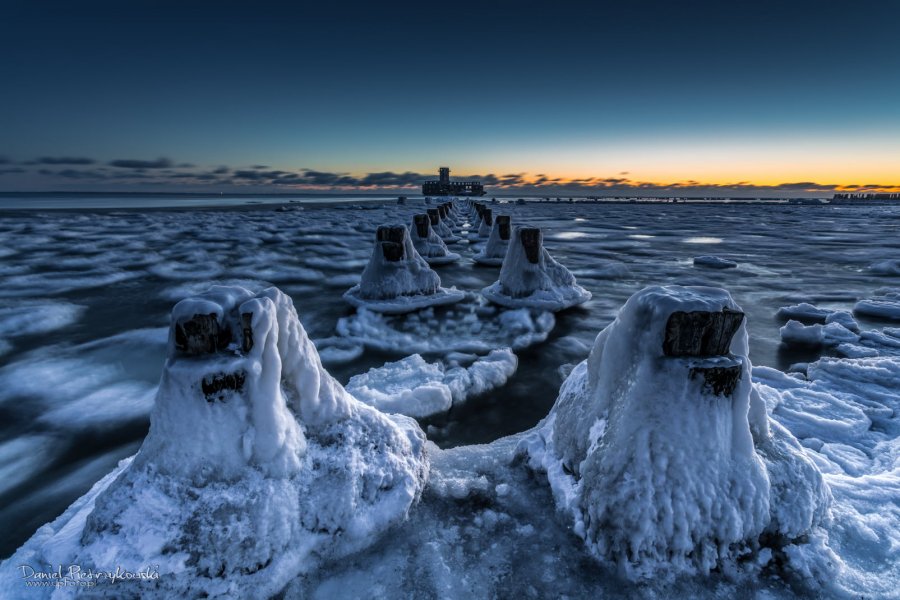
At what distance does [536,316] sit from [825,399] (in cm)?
388

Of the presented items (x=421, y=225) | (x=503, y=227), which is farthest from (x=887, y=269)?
(x=421, y=225)

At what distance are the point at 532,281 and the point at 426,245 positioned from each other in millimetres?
5613

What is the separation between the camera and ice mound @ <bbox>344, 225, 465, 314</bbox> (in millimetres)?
7500

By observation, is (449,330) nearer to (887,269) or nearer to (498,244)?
(498,244)

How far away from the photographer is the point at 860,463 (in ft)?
10.2

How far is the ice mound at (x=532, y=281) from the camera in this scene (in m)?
7.55

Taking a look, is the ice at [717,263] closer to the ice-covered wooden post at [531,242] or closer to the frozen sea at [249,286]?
the frozen sea at [249,286]

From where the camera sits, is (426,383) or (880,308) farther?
(880,308)

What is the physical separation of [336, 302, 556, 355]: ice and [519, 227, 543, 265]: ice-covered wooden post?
1051mm

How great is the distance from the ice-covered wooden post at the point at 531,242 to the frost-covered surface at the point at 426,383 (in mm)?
2845

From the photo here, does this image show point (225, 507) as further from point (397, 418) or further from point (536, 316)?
point (536, 316)

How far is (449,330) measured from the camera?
660 centimetres

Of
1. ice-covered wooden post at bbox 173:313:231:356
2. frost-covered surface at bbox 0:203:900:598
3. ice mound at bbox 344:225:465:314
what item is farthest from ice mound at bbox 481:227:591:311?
ice-covered wooden post at bbox 173:313:231:356

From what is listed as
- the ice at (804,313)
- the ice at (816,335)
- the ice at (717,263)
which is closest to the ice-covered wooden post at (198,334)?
the ice at (816,335)
